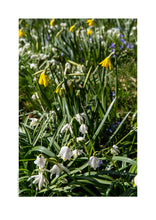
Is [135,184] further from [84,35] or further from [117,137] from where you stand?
[84,35]

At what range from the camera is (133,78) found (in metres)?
3.11

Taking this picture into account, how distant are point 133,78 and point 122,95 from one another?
0.69 metres

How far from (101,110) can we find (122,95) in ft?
2.01

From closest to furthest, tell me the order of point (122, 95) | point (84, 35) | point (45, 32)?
point (122, 95), point (84, 35), point (45, 32)

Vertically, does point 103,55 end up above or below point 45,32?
below

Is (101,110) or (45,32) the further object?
(45,32)

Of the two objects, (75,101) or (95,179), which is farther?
(75,101)

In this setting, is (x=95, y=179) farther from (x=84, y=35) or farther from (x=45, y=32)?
(x=45, y=32)
